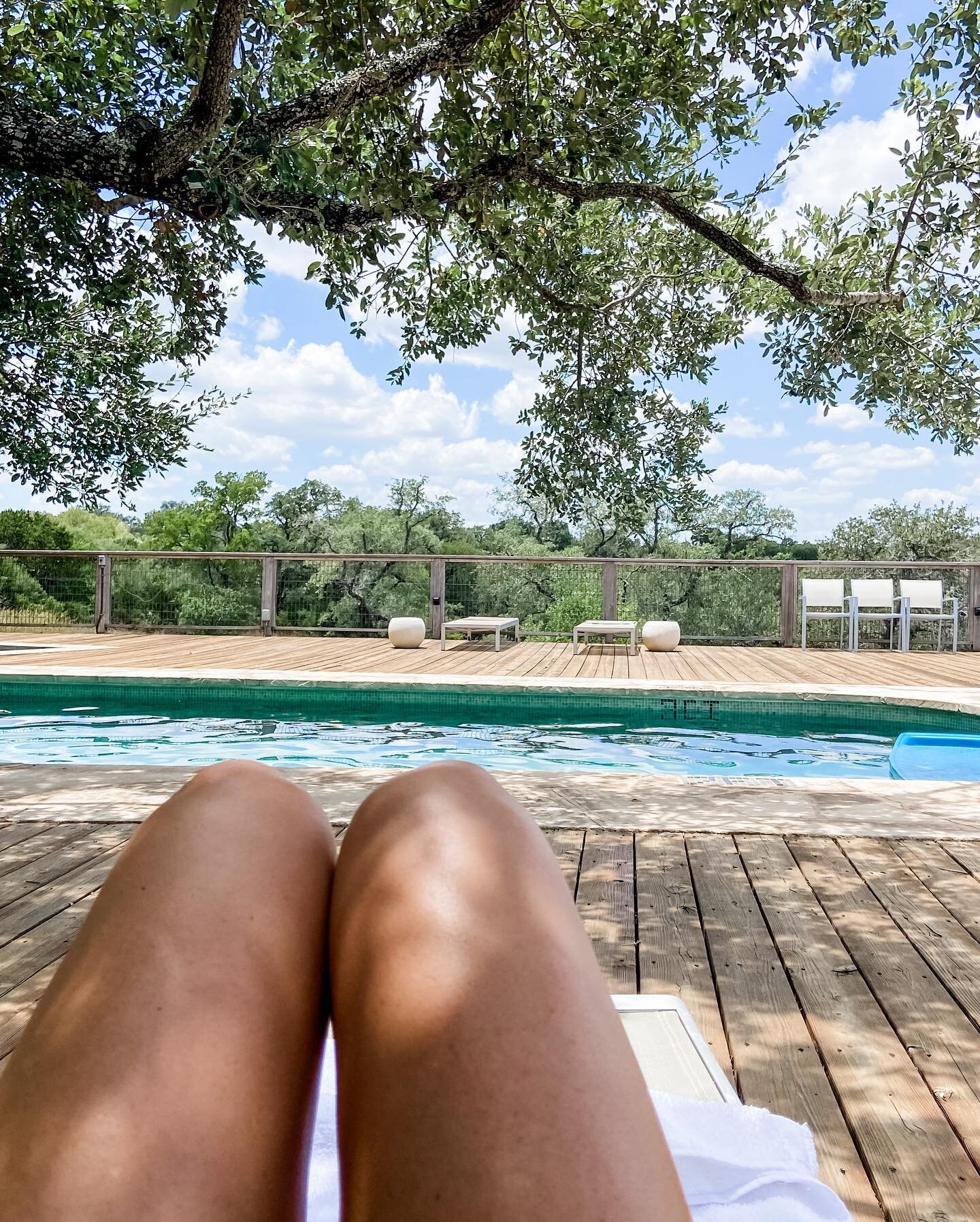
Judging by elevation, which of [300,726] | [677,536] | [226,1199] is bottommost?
[300,726]

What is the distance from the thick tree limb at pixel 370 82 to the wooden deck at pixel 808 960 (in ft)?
8.13

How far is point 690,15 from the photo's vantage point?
3787 millimetres

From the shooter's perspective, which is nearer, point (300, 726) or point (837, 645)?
point (300, 726)

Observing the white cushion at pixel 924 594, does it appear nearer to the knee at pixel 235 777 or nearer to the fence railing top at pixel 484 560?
the fence railing top at pixel 484 560

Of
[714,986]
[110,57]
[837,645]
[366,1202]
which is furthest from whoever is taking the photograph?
[837,645]

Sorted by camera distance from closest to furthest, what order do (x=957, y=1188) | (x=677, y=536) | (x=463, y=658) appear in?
(x=957, y=1188), (x=463, y=658), (x=677, y=536)

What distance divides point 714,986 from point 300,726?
5227 mm

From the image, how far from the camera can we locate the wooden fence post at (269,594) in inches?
439

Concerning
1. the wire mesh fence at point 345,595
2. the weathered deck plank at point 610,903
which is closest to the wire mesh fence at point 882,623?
the wire mesh fence at point 345,595

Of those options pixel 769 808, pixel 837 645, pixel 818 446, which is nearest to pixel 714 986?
pixel 769 808

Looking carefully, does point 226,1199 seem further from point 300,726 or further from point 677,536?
point 677,536

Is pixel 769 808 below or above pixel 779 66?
below

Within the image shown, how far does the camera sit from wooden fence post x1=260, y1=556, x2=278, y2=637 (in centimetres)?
1114

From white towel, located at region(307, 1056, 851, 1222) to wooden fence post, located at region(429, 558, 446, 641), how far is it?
990 centimetres
